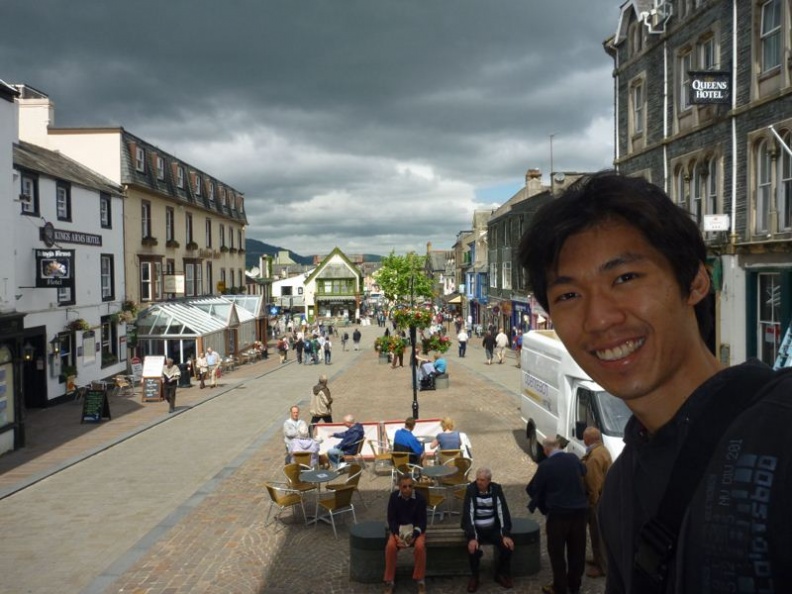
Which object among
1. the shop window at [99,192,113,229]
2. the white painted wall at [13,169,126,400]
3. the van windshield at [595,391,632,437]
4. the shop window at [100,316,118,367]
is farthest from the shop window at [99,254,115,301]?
the van windshield at [595,391,632,437]

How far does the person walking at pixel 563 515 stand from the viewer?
737 cm

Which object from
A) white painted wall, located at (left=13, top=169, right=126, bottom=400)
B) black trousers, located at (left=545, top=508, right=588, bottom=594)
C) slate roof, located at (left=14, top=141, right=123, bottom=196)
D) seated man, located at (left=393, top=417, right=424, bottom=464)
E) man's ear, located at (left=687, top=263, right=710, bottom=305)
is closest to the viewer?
man's ear, located at (left=687, top=263, right=710, bottom=305)

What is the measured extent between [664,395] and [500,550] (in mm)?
7054

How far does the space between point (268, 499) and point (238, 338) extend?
2778cm

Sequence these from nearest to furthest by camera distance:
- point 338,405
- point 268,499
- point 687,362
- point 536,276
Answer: point 687,362 < point 536,276 < point 268,499 < point 338,405

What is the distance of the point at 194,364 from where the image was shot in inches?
1178

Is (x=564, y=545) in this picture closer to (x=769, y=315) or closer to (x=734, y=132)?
(x=769, y=315)

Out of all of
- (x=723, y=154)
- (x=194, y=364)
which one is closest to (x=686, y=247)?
(x=723, y=154)

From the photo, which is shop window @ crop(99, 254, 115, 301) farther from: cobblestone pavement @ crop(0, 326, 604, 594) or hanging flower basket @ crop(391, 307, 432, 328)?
hanging flower basket @ crop(391, 307, 432, 328)

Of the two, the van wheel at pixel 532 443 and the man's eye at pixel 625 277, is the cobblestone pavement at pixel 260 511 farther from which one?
the man's eye at pixel 625 277

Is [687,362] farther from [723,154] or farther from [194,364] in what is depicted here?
[194,364]

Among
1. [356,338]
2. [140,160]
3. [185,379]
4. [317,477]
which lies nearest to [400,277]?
[356,338]

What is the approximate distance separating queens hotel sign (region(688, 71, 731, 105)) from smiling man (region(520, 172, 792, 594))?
18710 mm

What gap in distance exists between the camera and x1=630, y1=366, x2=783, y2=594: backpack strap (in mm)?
1152
